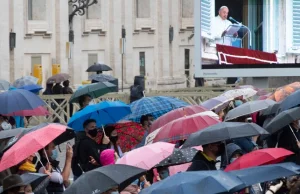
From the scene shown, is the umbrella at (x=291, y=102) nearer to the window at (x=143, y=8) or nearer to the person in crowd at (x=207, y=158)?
the person in crowd at (x=207, y=158)

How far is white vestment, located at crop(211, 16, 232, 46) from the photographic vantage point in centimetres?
3409

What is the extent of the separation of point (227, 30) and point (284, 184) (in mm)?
18064

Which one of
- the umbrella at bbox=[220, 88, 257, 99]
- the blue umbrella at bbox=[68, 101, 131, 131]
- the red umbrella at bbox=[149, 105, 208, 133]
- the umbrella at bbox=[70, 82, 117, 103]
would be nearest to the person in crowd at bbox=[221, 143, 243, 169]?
the red umbrella at bbox=[149, 105, 208, 133]

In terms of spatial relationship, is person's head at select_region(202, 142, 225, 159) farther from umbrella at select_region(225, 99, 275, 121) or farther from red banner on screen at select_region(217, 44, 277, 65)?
red banner on screen at select_region(217, 44, 277, 65)

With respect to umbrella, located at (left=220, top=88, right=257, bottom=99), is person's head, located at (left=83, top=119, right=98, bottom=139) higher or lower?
lower

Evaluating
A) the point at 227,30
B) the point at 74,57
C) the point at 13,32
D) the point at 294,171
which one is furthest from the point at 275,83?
the point at 294,171

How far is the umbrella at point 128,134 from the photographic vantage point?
22.1 m

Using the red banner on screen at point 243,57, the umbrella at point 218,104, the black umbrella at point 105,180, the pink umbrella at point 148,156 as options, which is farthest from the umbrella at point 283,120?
Result: the red banner on screen at point 243,57

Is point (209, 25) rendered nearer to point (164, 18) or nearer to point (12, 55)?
point (12, 55)

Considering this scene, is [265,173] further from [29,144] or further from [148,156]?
[29,144]

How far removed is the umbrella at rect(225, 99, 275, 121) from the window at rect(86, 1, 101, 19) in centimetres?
2832

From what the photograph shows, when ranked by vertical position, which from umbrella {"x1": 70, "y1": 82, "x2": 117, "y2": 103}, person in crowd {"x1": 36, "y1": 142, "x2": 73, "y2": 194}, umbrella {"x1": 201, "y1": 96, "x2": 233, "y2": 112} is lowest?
person in crowd {"x1": 36, "y1": 142, "x2": 73, "y2": 194}

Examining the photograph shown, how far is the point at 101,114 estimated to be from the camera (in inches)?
823

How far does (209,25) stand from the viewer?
34344 millimetres
